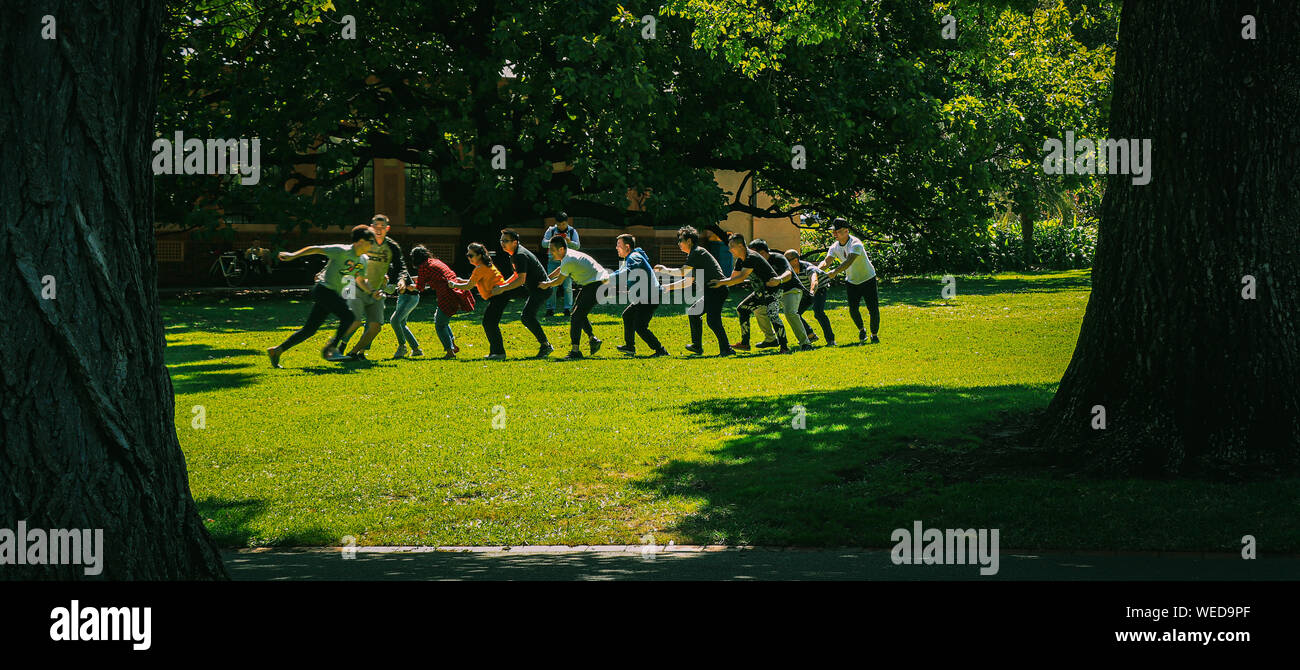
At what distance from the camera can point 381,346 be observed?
813 inches

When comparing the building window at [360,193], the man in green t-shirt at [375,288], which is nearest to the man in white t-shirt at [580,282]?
the man in green t-shirt at [375,288]

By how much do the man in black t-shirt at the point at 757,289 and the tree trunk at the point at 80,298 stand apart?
13.5m

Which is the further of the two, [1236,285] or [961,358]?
[961,358]

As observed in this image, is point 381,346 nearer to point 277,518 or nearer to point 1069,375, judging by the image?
point 277,518

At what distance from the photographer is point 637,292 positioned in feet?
60.5

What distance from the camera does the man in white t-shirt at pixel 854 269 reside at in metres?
19.7

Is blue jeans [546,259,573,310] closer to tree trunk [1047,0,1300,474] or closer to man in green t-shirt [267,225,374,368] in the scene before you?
man in green t-shirt [267,225,374,368]

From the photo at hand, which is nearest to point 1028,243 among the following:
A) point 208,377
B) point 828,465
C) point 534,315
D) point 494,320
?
point 534,315

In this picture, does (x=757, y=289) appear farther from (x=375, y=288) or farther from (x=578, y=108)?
(x=578, y=108)

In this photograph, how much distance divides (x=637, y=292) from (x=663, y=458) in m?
7.84

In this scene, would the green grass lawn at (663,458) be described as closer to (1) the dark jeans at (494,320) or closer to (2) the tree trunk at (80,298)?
(1) the dark jeans at (494,320)

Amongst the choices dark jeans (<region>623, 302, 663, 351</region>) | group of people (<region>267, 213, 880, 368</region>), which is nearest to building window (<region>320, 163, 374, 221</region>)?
group of people (<region>267, 213, 880, 368</region>)

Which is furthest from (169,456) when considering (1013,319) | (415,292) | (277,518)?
(1013,319)

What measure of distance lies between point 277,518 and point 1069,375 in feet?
19.8
